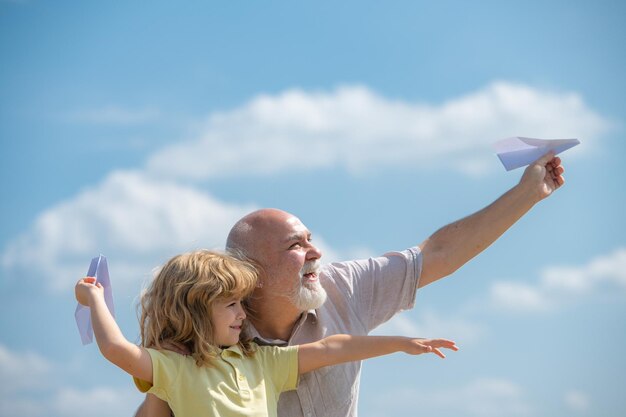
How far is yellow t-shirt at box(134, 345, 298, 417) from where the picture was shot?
4668 millimetres

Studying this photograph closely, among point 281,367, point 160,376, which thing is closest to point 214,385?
point 160,376

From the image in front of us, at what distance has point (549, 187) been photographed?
584 centimetres

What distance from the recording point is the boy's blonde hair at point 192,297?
16.0 ft

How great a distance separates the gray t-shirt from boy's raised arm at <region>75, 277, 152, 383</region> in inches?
36.6

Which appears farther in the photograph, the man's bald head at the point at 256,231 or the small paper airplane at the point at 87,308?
the man's bald head at the point at 256,231

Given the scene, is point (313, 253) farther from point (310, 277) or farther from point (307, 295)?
point (307, 295)

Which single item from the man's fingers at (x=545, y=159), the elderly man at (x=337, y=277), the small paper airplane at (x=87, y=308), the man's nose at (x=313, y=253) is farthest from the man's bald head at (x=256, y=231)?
the man's fingers at (x=545, y=159)

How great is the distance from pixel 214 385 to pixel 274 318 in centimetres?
86

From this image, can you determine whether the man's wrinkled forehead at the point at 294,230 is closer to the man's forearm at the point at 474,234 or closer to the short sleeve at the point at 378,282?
the short sleeve at the point at 378,282

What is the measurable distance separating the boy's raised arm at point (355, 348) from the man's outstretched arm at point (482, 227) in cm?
90

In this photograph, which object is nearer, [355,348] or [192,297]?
[192,297]

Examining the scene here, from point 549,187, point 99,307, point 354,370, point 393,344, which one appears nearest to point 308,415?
point 354,370

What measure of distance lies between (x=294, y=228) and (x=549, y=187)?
1.66 metres

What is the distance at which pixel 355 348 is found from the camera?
16.4ft
